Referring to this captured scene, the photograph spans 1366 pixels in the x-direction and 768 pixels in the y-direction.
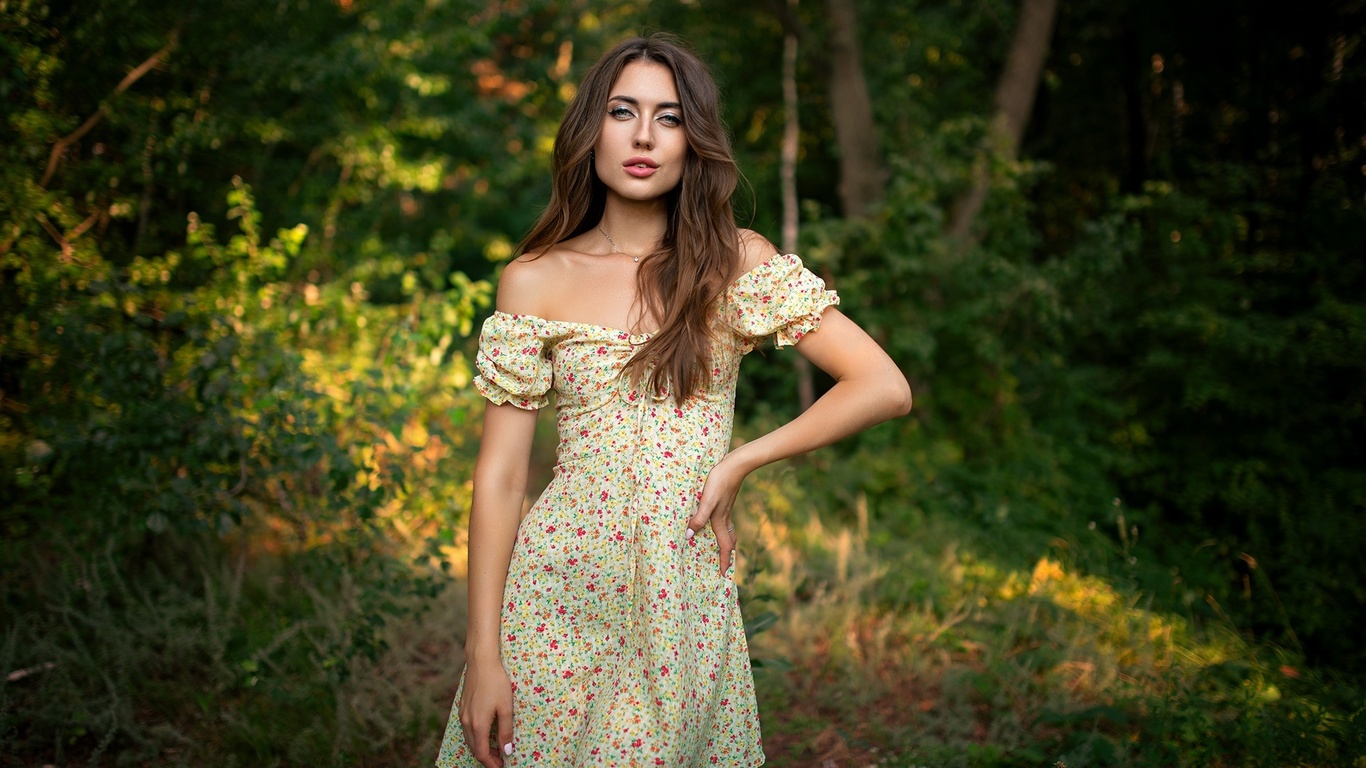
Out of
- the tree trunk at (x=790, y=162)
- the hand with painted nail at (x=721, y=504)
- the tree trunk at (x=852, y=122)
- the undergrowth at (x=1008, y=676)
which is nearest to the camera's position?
the hand with painted nail at (x=721, y=504)

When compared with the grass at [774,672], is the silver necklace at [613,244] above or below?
above

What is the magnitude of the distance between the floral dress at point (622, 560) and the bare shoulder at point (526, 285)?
0.04 meters

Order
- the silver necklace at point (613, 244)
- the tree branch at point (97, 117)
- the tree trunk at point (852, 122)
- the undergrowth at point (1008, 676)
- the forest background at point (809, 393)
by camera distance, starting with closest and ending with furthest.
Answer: the silver necklace at point (613, 244) → the undergrowth at point (1008, 676) → the forest background at point (809, 393) → the tree branch at point (97, 117) → the tree trunk at point (852, 122)

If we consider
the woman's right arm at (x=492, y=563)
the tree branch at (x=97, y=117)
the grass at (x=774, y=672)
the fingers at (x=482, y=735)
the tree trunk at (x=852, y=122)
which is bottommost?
the grass at (x=774, y=672)

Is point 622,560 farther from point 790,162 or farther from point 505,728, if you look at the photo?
point 790,162

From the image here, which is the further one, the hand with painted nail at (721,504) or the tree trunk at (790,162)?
the tree trunk at (790,162)

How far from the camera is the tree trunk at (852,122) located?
688 cm

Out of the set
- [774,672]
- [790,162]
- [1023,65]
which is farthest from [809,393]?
[774,672]

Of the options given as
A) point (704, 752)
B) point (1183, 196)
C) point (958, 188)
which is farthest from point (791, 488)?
point (704, 752)

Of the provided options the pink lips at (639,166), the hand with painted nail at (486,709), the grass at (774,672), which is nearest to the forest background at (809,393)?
the grass at (774,672)

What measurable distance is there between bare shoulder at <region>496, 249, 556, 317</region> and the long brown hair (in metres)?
0.08

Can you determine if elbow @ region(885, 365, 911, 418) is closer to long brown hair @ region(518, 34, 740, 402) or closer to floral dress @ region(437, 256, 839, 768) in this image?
floral dress @ region(437, 256, 839, 768)

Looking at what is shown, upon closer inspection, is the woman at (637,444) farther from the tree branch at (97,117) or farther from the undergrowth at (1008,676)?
the tree branch at (97,117)

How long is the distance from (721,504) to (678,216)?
61 centimetres
